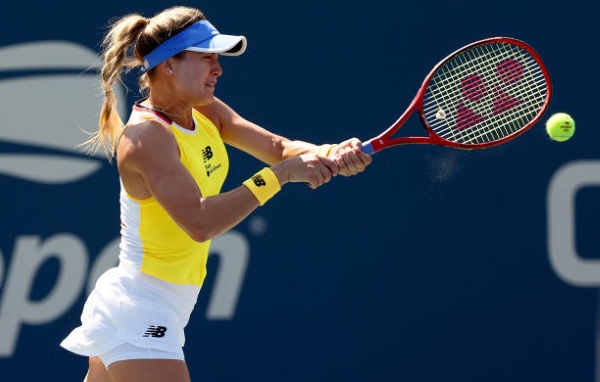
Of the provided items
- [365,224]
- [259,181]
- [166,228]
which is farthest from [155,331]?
A: [365,224]

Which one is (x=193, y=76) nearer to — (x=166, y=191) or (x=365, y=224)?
(x=166, y=191)

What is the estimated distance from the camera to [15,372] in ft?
15.1

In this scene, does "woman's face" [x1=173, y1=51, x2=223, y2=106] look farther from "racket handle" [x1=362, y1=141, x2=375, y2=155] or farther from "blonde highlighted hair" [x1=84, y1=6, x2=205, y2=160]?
"racket handle" [x1=362, y1=141, x2=375, y2=155]

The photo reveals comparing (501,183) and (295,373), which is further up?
(501,183)

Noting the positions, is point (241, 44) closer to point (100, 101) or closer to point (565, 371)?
point (100, 101)

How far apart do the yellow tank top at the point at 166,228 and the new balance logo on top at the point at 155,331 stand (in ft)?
0.47

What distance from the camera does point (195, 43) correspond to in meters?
3.08

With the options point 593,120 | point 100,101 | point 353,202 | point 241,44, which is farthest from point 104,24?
point 593,120

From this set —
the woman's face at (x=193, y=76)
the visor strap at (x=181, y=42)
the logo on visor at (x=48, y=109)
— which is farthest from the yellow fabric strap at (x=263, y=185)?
the logo on visor at (x=48, y=109)

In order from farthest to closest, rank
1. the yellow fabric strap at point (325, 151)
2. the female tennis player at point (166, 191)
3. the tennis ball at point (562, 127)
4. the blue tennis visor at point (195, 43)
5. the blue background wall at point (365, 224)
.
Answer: the blue background wall at point (365, 224), the tennis ball at point (562, 127), the yellow fabric strap at point (325, 151), the blue tennis visor at point (195, 43), the female tennis player at point (166, 191)

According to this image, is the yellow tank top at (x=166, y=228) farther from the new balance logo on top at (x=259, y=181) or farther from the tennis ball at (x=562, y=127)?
the tennis ball at (x=562, y=127)

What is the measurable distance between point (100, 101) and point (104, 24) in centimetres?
33

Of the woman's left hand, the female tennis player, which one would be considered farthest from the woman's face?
the woman's left hand

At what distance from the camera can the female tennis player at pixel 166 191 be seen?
296 cm
